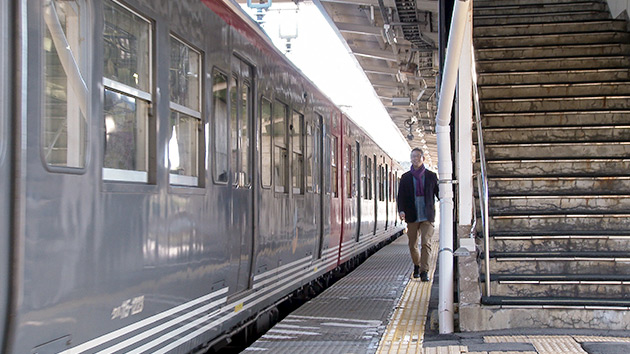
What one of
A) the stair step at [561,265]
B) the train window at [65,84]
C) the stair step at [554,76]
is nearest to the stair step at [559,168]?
the stair step at [561,265]

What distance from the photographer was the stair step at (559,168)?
6.98 metres

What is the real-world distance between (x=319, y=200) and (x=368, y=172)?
250 inches

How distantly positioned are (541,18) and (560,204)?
415cm

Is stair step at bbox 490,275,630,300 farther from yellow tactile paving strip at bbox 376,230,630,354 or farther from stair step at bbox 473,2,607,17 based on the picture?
stair step at bbox 473,2,607,17

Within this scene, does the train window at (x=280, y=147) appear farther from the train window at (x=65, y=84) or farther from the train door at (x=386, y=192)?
the train door at (x=386, y=192)

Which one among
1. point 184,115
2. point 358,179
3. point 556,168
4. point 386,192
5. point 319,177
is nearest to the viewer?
point 184,115

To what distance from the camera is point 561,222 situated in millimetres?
6551

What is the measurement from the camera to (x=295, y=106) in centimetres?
800

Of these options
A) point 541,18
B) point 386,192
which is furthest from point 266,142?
point 386,192

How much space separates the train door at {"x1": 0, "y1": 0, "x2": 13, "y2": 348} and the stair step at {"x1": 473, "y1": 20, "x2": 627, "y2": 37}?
767cm

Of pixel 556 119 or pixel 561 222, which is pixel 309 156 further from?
pixel 561 222

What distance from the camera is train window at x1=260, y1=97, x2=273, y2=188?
645cm

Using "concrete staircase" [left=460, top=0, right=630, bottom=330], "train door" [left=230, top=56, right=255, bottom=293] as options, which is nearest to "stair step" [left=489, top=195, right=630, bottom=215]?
"concrete staircase" [left=460, top=0, right=630, bottom=330]

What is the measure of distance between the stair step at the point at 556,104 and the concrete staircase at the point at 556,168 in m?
0.01
